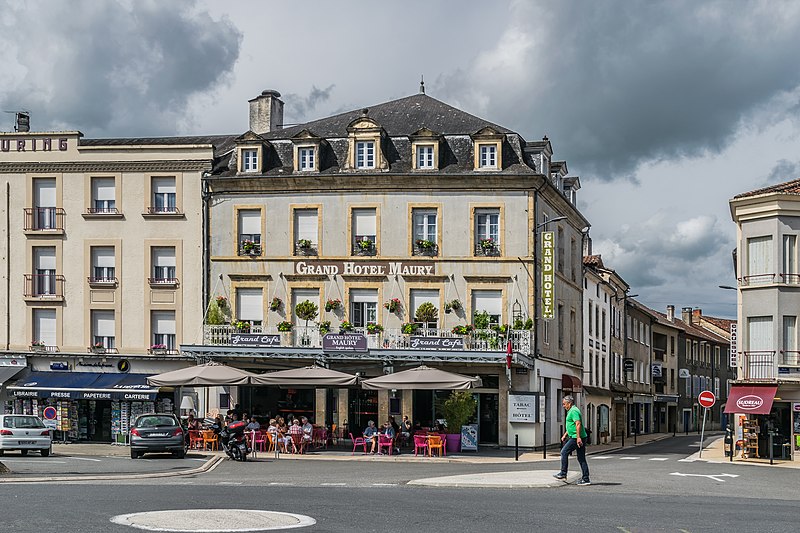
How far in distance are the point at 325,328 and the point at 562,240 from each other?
36.9 feet

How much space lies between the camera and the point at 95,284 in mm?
42562

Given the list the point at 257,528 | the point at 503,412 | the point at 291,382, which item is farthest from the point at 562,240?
the point at 257,528

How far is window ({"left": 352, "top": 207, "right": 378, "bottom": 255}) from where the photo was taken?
4103cm

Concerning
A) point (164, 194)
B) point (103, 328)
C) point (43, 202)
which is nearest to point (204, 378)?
point (103, 328)

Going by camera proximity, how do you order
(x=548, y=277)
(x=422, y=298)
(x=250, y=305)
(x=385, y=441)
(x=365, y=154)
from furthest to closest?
(x=250, y=305)
(x=365, y=154)
(x=422, y=298)
(x=548, y=277)
(x=385, y=441)

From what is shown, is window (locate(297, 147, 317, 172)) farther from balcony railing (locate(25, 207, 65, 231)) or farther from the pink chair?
the pink chair

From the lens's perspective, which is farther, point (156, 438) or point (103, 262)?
point (103, 262)

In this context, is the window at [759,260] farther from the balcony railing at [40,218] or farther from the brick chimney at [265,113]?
the balcony railing at [40,218]

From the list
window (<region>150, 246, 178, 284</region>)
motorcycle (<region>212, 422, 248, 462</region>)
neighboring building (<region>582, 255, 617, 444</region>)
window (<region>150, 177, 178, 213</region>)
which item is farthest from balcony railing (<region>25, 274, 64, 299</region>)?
neighboring building (<region>582, 255, 617, 444</region>)

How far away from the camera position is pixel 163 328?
4238 centimetres

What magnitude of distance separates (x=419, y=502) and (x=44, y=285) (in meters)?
29.0

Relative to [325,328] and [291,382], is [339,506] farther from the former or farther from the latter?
[325,328]

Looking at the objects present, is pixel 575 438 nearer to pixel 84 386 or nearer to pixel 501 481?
pixel 501 481

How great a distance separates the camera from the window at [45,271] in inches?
1690
